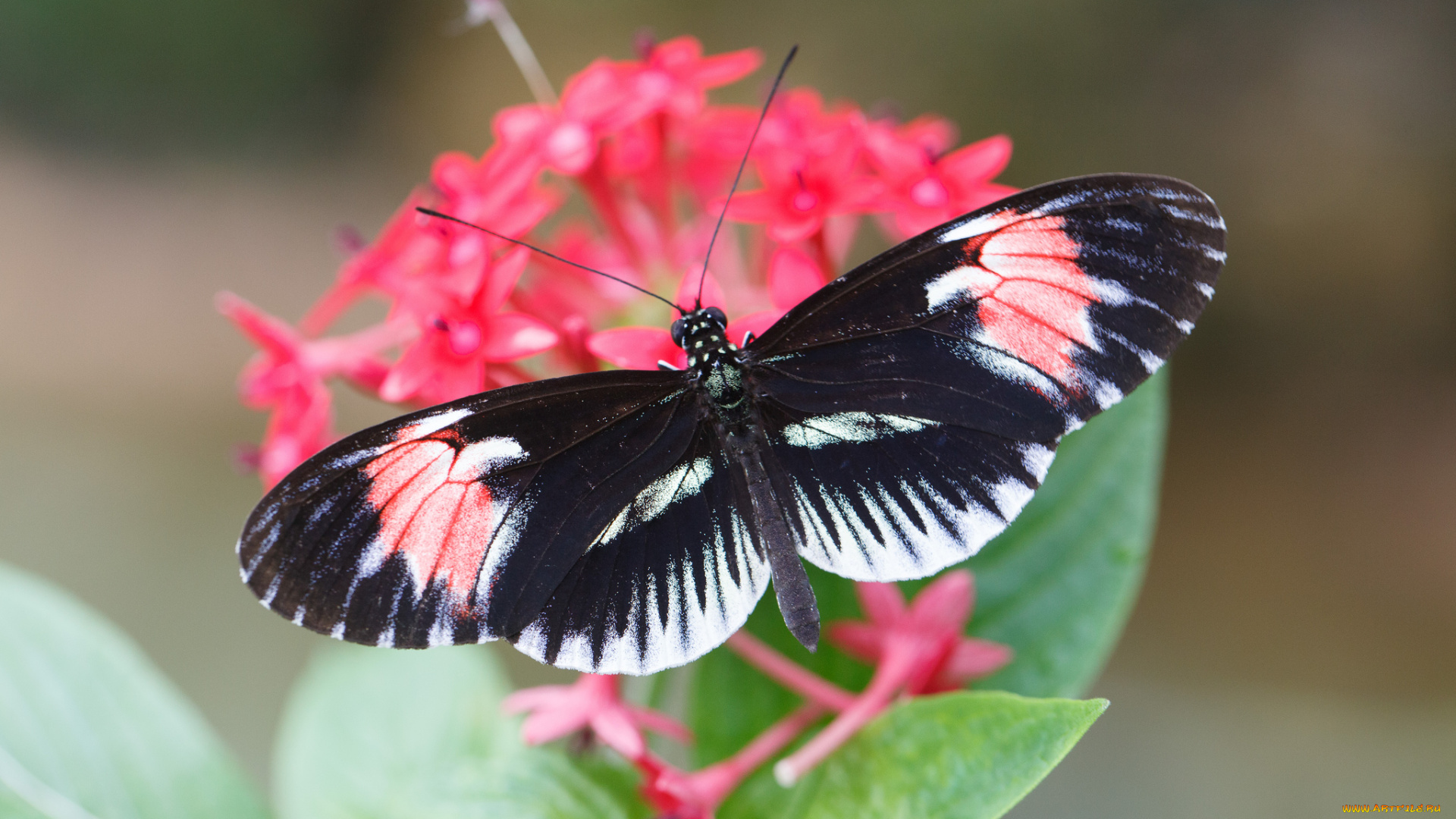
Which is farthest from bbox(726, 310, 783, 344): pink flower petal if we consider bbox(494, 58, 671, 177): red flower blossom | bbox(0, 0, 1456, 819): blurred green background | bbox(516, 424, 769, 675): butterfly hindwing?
bbox(0, 0, 1456, 819): blurred green background

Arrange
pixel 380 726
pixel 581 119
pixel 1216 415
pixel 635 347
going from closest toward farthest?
pixel 635 347, pixel 581 119, pixel 380 726, pixel 1216 415

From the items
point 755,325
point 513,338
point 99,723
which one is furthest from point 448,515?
point 99,723

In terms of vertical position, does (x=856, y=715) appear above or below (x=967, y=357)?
below

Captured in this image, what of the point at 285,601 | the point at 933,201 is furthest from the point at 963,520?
the point at 285,601

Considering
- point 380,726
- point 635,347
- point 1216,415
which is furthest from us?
point 1216,415

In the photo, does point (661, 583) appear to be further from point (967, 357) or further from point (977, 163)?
point (977, 163)

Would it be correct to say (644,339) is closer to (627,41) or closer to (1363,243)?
(1363,243)

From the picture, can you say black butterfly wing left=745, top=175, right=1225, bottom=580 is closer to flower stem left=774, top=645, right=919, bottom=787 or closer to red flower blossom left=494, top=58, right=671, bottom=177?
flower stem left=774, top=645, right=919, bottom=787

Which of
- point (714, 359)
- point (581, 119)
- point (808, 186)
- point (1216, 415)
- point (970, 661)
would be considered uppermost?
point (1216, 415)
